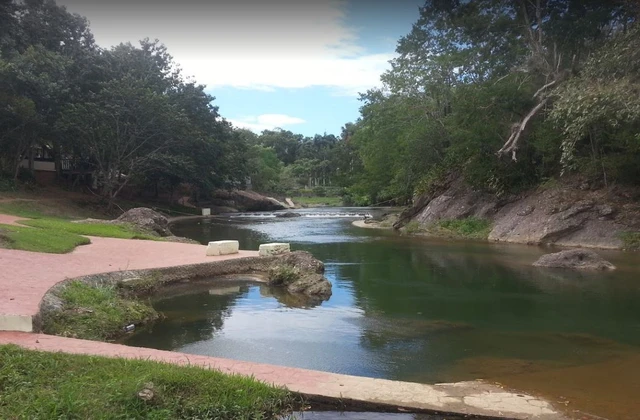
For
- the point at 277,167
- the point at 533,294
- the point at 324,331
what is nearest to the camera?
the point at 324,331

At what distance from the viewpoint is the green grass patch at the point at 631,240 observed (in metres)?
21.9

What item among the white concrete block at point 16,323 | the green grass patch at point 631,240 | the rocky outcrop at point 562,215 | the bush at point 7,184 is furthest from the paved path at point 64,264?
the bush at point 7,184

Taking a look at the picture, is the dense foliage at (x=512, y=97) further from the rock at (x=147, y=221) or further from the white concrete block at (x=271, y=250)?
the rock at (x=147, y=221)

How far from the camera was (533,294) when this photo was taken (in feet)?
45.7

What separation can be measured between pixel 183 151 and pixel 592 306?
34.4 metres

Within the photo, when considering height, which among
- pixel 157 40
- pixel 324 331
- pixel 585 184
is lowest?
pixel 324 331

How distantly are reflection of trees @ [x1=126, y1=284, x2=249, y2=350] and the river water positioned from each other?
21 millimetres

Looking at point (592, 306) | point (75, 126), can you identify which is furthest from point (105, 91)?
point (592, 306)

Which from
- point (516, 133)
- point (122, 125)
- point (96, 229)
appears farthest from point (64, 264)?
point (122, 125)

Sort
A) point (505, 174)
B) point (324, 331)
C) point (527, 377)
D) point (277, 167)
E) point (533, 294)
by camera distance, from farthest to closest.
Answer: point (277, 167), point (505, 174), point (533, 294), point (324, 331), point (527, 377)

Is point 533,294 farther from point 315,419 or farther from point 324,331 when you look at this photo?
point 315,419

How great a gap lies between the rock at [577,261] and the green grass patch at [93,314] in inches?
515

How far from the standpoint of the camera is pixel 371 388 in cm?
612

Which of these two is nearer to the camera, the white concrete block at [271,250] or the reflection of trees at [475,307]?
the reflection of trees at [475,307]
